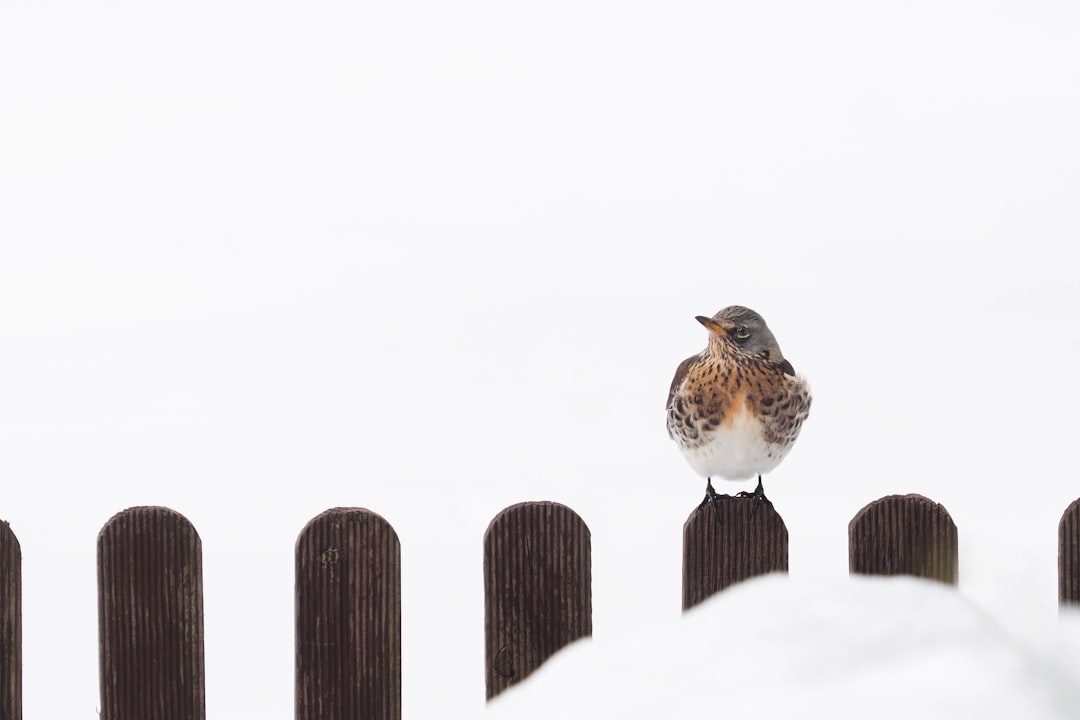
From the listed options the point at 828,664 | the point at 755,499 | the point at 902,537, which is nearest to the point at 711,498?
the point at 755,499

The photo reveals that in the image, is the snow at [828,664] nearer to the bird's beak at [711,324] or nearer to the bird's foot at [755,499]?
the bird's foot at [755,499]

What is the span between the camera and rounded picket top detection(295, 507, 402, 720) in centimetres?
354

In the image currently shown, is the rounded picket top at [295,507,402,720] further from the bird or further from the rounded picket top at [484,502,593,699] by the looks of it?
the bird

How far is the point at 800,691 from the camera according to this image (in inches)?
69.4

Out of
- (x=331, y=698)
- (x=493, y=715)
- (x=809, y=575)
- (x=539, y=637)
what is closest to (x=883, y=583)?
(x=809, y=575)

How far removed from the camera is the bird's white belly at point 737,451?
13.4ft

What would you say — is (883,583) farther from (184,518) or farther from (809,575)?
(184,518)

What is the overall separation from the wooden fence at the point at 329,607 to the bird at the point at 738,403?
0.70 metres

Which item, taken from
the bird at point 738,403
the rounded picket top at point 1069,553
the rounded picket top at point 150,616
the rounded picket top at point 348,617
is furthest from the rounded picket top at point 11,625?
the rounded picket top at point 1069,553

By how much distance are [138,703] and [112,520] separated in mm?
551

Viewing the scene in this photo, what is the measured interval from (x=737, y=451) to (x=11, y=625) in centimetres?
231

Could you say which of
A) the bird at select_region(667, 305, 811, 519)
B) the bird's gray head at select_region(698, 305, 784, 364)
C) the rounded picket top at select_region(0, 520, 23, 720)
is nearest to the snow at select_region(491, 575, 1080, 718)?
the bird at select_region(667, 305, 811, 519)

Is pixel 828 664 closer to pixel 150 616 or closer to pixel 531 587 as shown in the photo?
pixel 531 587

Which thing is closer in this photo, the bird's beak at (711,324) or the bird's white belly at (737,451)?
the bird's white belly at (737,451)
